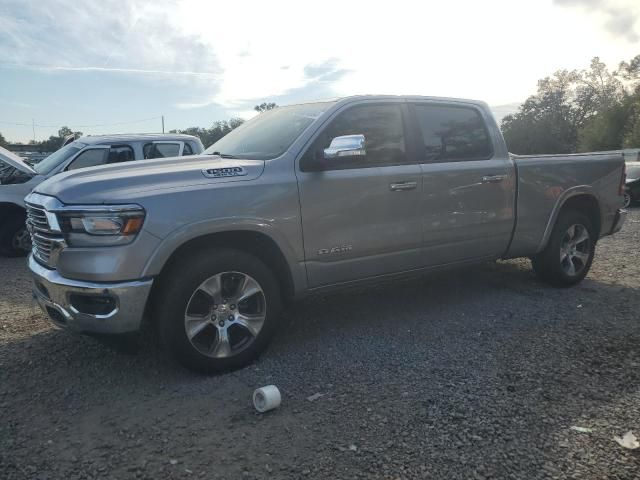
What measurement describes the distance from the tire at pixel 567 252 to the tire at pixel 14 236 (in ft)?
24.3

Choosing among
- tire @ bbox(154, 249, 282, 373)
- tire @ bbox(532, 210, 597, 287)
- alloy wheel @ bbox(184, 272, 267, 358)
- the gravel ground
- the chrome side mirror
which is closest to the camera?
the gravel ground

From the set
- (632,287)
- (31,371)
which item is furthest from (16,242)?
(632,287)

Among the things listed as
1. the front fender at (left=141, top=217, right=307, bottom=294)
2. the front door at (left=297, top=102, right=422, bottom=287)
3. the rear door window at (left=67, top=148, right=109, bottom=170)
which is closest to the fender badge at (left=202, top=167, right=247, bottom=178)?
the front fender at (left=141, top=217, right=307, bottom=294)

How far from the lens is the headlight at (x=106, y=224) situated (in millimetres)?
3223

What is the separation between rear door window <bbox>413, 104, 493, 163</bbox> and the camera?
470 cm

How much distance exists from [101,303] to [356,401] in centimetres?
170

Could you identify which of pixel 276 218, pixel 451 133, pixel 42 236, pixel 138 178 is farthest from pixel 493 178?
pixel 42 236

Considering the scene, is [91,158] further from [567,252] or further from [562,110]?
[562,110]

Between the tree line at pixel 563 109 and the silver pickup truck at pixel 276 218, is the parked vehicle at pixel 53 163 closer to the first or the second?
the silver pickup truck at pixel 276 218

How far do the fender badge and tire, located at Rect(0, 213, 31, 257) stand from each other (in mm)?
5877

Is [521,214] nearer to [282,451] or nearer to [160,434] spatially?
[282,451]

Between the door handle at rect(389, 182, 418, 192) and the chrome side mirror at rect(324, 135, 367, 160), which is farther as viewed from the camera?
the door handle at rect(389, 182, 418, 192)

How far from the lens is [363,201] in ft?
13.6

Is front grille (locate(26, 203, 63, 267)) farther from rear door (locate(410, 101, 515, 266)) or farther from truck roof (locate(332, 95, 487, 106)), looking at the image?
rear door (locate(410, 101, 515, 266))
